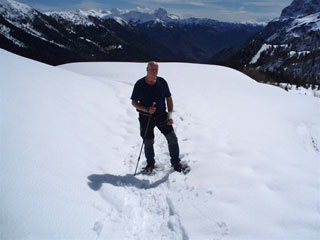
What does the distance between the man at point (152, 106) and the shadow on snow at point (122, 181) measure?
75cm

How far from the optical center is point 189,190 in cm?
457

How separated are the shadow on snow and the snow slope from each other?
1.0 inches

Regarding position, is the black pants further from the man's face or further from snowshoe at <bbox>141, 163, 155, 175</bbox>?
the man's face

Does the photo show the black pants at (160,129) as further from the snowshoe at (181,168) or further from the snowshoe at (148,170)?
the snowshoe at (148,170)

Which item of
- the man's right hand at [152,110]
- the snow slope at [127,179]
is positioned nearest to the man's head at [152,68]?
the man's right hand at [152,110]

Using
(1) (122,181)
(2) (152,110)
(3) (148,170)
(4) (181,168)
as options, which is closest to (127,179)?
(1) (122,181)

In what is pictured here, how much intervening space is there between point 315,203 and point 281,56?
190 meters

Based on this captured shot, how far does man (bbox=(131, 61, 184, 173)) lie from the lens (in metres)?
4.85

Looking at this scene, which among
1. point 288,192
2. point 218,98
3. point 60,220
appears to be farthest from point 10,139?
point 218,98

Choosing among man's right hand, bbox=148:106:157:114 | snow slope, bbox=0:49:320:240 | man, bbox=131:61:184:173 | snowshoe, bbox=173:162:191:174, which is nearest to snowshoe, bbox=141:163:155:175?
snow slope, bbox=0:49:320:240

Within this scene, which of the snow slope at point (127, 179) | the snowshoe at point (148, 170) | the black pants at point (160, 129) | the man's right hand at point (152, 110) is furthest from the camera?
the snowshoe at point (148, 170)

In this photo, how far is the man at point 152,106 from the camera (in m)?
4.85

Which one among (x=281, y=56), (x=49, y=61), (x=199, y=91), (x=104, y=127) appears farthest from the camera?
(x=49, y=61)

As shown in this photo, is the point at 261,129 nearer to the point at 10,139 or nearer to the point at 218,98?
the point at 218,98
